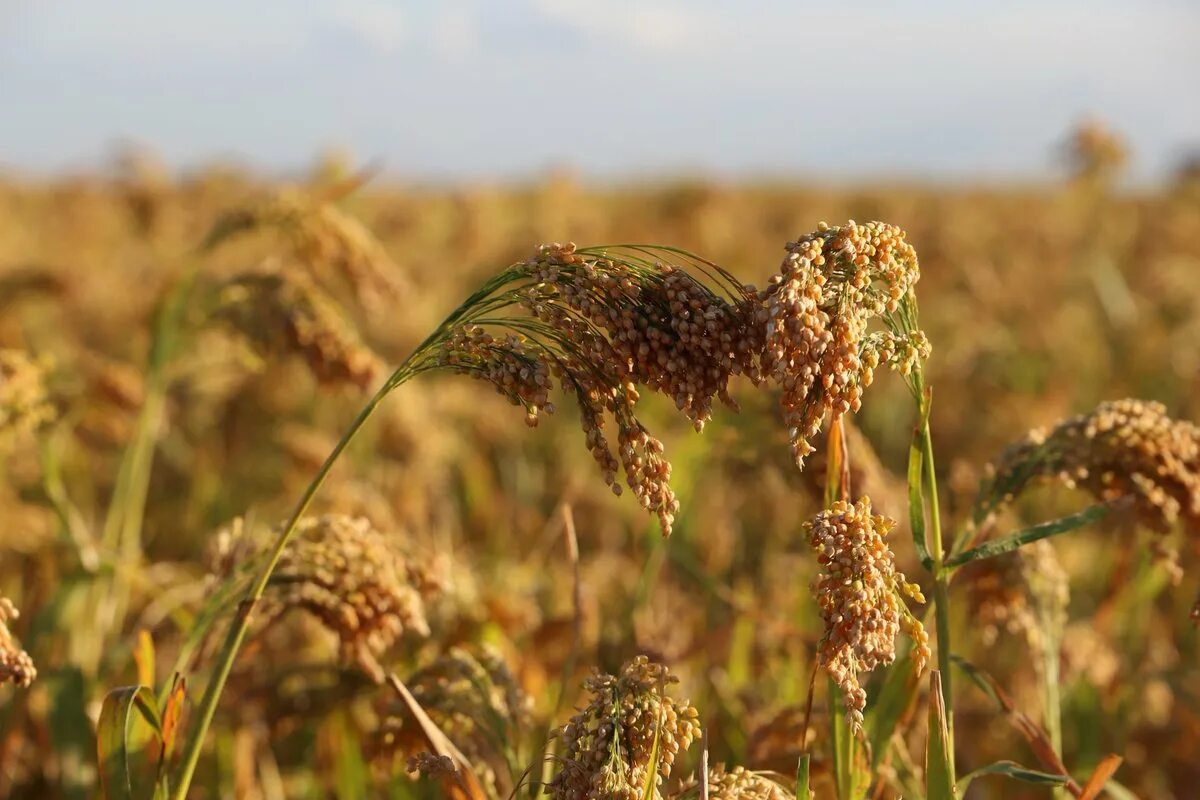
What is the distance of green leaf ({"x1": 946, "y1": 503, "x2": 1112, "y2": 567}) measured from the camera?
2012mm

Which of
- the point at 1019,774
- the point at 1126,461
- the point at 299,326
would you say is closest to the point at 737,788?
the point at 1019,774

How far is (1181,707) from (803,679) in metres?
1.14

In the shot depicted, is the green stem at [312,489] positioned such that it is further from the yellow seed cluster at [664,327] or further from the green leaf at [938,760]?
the green leaf at [938,760]

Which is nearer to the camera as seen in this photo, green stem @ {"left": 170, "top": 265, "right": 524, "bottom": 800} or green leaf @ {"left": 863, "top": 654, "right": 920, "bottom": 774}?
green stem @ {"left": 170, "top": 265, "right": 524, "bottom": 800}

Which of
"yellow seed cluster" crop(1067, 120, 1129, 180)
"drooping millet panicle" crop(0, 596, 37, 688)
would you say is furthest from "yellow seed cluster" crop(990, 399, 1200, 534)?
"yellow seed cluster" crop(1067, 120, 1129, 180)

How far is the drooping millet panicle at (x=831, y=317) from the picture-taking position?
5.42 feet

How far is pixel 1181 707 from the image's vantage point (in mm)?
3816

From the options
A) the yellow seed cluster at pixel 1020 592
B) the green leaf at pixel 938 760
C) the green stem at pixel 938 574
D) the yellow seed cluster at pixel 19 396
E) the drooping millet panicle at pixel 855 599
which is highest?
the yellow seed cluster at pixel 19 396

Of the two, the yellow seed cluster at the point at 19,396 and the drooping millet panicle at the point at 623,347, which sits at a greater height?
the yellow seed cluster at the point at 19,396

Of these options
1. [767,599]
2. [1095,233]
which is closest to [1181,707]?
[767,599]

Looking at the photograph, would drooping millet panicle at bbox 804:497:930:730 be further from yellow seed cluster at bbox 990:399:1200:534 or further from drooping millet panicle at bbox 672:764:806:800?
yellow seed cluster at bbox 990:399:1200:534

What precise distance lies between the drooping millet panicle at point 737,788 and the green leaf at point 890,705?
1.20ft

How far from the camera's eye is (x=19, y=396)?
2865mm

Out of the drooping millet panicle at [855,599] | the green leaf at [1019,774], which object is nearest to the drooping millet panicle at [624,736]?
the drooping millet panicle at [855,599]
